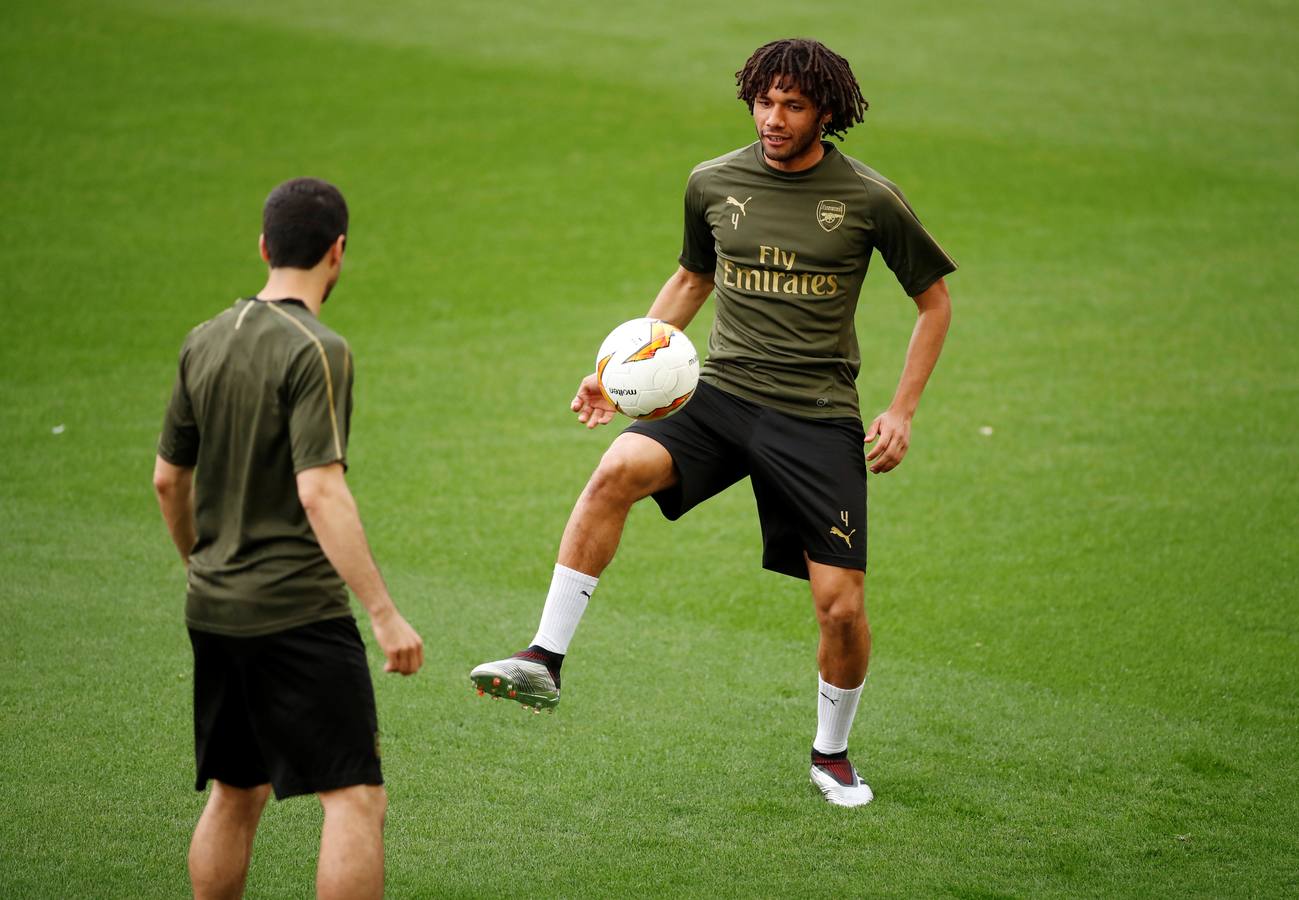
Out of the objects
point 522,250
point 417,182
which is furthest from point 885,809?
point 417,182

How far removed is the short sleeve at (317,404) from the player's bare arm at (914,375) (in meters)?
2.29

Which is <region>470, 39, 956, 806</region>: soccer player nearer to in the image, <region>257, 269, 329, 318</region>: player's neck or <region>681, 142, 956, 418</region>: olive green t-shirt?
<region>681, 142, 956, 418</region>: olive green t-shirt

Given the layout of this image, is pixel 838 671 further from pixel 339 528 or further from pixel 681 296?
pixel 339 528

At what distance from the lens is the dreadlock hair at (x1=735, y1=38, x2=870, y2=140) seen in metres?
4.77

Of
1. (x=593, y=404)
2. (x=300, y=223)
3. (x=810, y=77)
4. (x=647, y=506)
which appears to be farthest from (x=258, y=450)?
(x=647, y=506)

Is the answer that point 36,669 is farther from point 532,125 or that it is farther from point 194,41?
point 194,41

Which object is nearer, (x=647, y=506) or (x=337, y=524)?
(x=337, y=524)

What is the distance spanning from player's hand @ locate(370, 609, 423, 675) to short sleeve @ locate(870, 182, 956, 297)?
91.8 inches

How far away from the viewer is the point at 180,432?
11.6ft

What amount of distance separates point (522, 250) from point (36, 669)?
812cm

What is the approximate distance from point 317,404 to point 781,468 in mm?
2014

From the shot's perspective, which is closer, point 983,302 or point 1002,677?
point 1002,677

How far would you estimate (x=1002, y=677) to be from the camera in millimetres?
6148

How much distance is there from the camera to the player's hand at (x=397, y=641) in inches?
133
